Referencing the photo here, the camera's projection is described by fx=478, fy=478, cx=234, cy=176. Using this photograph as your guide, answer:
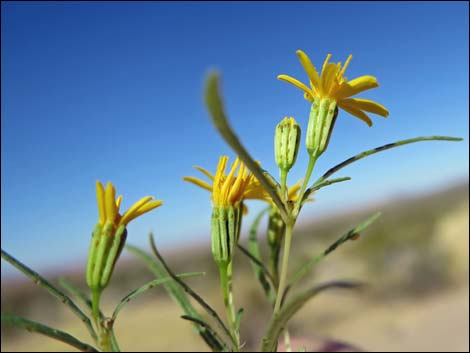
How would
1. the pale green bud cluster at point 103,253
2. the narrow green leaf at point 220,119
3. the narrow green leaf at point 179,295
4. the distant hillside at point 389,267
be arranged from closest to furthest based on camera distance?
the narrow green leaf at point 220,119, the pale green bud cluster at point 103,253, the narrow green leaf at point 179,295, the distant hillside at point 389,267

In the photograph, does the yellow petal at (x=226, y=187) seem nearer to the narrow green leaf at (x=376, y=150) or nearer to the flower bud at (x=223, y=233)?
the flower bud at (x=223, y=233)

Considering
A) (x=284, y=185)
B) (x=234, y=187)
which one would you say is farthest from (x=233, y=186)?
(x=284, y=185)

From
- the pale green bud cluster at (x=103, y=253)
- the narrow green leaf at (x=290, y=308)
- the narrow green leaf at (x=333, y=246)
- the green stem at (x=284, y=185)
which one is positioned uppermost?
the green stem at (x=284, y=185)

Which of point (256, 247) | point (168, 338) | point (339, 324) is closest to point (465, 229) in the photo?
point (339, 324)

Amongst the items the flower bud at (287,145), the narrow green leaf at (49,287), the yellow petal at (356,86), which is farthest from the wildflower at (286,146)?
the narrow green leaf at (49,287)

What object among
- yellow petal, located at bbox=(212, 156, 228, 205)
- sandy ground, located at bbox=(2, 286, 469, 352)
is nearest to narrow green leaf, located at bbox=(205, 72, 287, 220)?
yellow petal, located at bbox=(212, 156, 228, 205)

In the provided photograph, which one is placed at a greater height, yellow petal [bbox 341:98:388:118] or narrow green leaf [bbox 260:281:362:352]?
yellow petal [bbox 341:98:388:118]

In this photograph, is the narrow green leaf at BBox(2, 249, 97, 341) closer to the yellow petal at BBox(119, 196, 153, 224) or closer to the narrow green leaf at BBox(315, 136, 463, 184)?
the yellow petal at BBox(119, 196, 153, 224)
